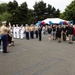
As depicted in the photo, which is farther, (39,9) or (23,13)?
(39,9)

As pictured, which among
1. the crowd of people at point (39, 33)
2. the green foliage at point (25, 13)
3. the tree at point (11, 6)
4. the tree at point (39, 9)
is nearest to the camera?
the crowd of people at point (39, 33)

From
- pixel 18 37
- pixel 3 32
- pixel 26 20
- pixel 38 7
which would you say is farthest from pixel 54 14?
pixel 3 32

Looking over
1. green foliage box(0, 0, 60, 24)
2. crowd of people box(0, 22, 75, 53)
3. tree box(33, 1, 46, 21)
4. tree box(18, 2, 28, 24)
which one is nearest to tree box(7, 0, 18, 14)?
green foliage box(0, 0, 60, 24)

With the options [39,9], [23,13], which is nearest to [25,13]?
[23,13]

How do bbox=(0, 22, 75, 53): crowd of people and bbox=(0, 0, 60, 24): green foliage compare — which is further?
bbox=(0, 0, 60, 24): green foliage

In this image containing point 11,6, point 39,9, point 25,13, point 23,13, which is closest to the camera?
point 23,13

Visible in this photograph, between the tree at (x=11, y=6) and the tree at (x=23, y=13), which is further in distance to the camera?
the tree at (x=11, y=6)

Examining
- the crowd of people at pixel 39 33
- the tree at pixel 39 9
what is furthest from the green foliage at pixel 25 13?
the crowd of people at pixel 39 33

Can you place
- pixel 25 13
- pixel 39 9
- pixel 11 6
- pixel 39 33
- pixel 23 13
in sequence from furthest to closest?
pixel 39 9
pixel 11 6
pixel 25 13
pixel 23 13
pixel 39 33

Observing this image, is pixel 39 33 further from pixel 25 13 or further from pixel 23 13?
pixel 25 13

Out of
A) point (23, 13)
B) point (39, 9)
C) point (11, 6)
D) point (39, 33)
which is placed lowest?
point (39, 33)

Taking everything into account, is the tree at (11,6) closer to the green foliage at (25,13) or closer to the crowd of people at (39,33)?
the green foliage at (25,13)

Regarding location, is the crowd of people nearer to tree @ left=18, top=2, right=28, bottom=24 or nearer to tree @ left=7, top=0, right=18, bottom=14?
tree @ left=18, top=2, right=28, bottom=24

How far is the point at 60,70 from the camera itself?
10031mm
